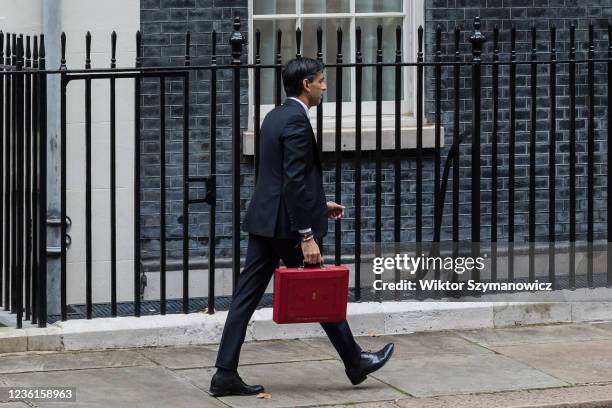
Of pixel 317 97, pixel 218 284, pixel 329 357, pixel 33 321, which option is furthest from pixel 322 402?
pixel 218 284

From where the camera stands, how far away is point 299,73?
7883 millimetres

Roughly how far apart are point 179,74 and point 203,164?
6.22ft

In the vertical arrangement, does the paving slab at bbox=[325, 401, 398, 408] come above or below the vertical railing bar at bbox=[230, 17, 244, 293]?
below

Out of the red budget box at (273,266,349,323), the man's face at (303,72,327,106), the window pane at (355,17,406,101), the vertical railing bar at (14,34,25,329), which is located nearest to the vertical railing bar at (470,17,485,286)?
the window pane at (355,17,406,101)

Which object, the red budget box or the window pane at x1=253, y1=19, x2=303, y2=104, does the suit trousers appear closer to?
the red budget box

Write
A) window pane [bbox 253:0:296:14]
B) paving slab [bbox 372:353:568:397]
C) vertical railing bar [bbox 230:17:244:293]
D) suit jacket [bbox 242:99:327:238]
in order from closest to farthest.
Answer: suit jacket [bbox 242:99:327:238], paving slab [bbox 372:353:568:397], vertical railing bar [bbox 230:17:244:293], window pane [bbox 253:0:296:14]

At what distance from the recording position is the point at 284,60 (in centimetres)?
1145

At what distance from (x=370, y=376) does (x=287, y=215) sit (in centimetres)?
126

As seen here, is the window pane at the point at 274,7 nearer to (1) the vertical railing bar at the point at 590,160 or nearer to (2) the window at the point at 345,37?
(2) the window at the point at 345,37

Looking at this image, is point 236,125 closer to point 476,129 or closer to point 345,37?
point 476,129

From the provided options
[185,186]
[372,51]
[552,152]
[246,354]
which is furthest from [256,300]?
[372,51]

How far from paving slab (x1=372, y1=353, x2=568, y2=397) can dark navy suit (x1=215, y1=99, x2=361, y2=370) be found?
48 centimetres

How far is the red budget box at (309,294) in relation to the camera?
7746mm

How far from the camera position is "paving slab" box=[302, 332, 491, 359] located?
9.18 m
